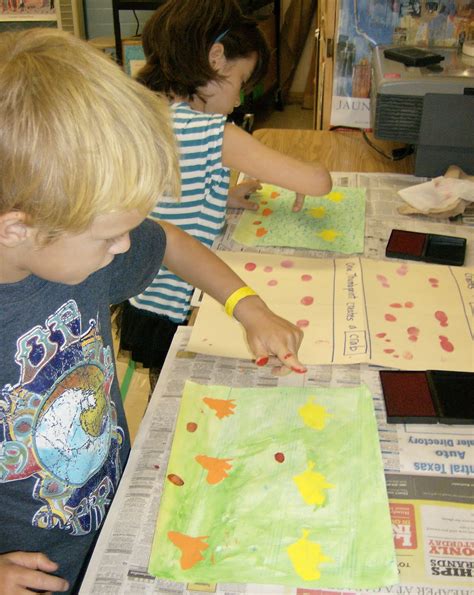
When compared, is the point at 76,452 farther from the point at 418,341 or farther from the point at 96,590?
the point at 418,341

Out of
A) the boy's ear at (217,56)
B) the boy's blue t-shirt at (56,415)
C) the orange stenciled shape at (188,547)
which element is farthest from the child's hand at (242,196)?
the orange stenciled shape at (188,547)

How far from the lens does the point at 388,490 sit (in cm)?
72

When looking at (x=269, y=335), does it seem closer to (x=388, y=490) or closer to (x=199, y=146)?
(x=388, y=490)

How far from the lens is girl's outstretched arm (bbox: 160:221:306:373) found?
89 centimetres

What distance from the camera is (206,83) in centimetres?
131

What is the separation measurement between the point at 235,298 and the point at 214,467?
0.28m

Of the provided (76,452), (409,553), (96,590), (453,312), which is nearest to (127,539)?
(96,590)

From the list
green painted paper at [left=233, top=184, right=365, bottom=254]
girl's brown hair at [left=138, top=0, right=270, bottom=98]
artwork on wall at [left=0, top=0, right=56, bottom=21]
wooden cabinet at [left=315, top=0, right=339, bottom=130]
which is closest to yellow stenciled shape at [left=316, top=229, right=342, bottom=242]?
green painted paper at [left=233, top=184, right=365, bottom=254]

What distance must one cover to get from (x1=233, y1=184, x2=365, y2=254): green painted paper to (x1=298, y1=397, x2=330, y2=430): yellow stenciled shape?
1.33 feet

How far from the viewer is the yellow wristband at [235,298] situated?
95 cm

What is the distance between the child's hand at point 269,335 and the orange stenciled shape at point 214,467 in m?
0.17

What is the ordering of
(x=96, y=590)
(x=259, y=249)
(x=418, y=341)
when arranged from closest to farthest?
(x=96, y=590)
(x=418, y=341)
(x=259, y=249)

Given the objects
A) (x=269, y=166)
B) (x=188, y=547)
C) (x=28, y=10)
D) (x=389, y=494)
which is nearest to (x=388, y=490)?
(x=389, y=494)

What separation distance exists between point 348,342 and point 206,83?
25.2 inches
